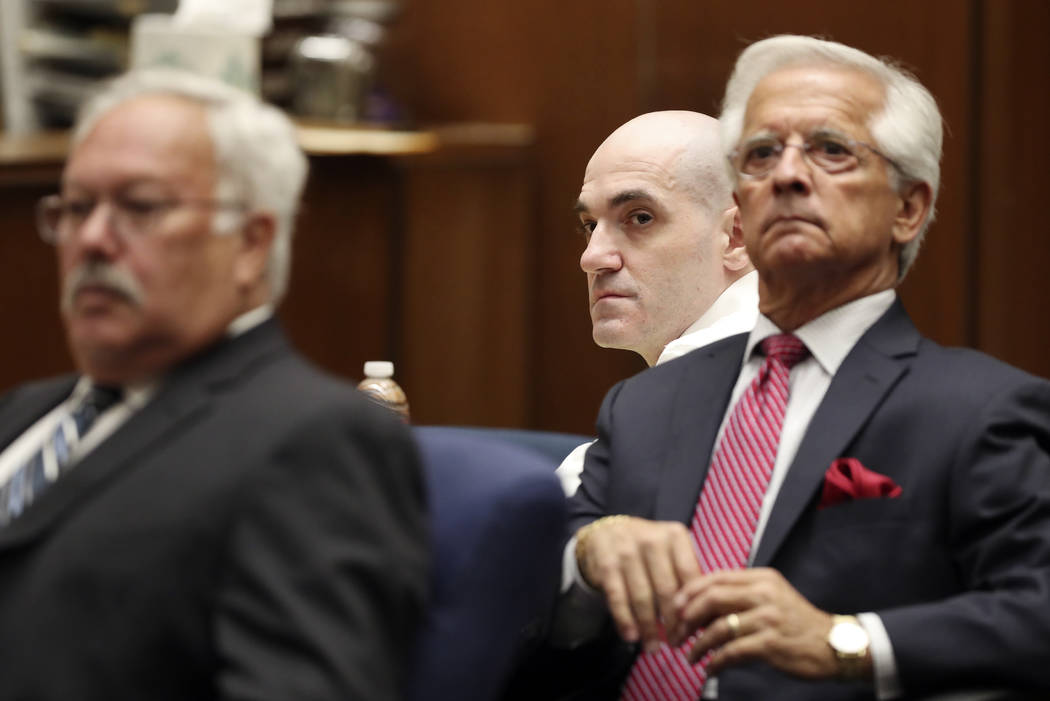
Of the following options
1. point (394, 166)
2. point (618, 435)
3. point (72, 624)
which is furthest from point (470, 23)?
point (72, 624)

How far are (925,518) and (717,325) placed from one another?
0.73 meters

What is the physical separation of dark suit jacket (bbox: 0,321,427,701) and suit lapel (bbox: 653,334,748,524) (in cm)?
52

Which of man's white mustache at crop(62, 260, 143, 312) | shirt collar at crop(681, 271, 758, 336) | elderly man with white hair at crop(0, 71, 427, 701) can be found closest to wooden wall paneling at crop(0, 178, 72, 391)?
shirt collar at crop(681, 271, 758, 336)

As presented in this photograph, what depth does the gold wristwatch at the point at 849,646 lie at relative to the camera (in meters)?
1.60

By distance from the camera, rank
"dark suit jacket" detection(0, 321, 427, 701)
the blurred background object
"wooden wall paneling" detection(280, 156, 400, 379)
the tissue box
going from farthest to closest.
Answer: the blurred background object, "wooden wall paneling" detection(280, 156, 400, 379), the tissue box, "dark suit jacket" detection(0, 321, 427, 701)

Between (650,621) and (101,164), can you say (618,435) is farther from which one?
(101,164)

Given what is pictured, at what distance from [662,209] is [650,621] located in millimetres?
972

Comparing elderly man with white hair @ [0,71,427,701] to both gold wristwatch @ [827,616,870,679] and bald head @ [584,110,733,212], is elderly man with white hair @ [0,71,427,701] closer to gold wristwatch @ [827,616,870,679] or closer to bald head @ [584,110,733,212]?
gold wristwatch @ [827,616,870,679]

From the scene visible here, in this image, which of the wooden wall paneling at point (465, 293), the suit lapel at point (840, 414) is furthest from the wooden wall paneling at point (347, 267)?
the suit lapel at point (840, 414)

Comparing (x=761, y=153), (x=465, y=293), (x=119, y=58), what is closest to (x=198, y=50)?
(x=119, y=58)

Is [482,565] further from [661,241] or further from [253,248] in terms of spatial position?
[661,241]

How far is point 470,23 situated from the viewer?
5035 mm

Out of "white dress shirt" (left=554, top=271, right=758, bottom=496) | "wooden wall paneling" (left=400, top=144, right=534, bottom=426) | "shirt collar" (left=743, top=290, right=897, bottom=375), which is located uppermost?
"shirt collar" (left=743, top=290, right=897, bottom=375)

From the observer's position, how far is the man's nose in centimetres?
241
